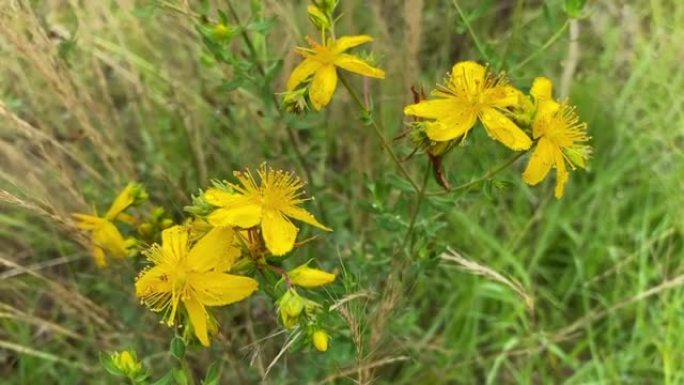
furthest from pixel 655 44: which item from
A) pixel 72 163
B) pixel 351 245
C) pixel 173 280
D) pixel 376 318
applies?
pixel 173 280

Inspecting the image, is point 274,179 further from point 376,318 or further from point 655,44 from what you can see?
point 655,44

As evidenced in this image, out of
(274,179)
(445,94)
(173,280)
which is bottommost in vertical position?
(173,280)

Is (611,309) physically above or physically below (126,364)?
below

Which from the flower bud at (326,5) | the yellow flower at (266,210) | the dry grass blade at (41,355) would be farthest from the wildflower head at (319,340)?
the dry grass blade at (41,355)

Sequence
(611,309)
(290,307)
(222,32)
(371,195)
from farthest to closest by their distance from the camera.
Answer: (611,309) < (371,195) < (222,32) < (290,307)

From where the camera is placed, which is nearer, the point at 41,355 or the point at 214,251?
the point at 214,251

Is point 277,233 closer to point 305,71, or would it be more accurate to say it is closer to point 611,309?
point 305,71

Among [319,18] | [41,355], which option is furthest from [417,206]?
[41,355]
